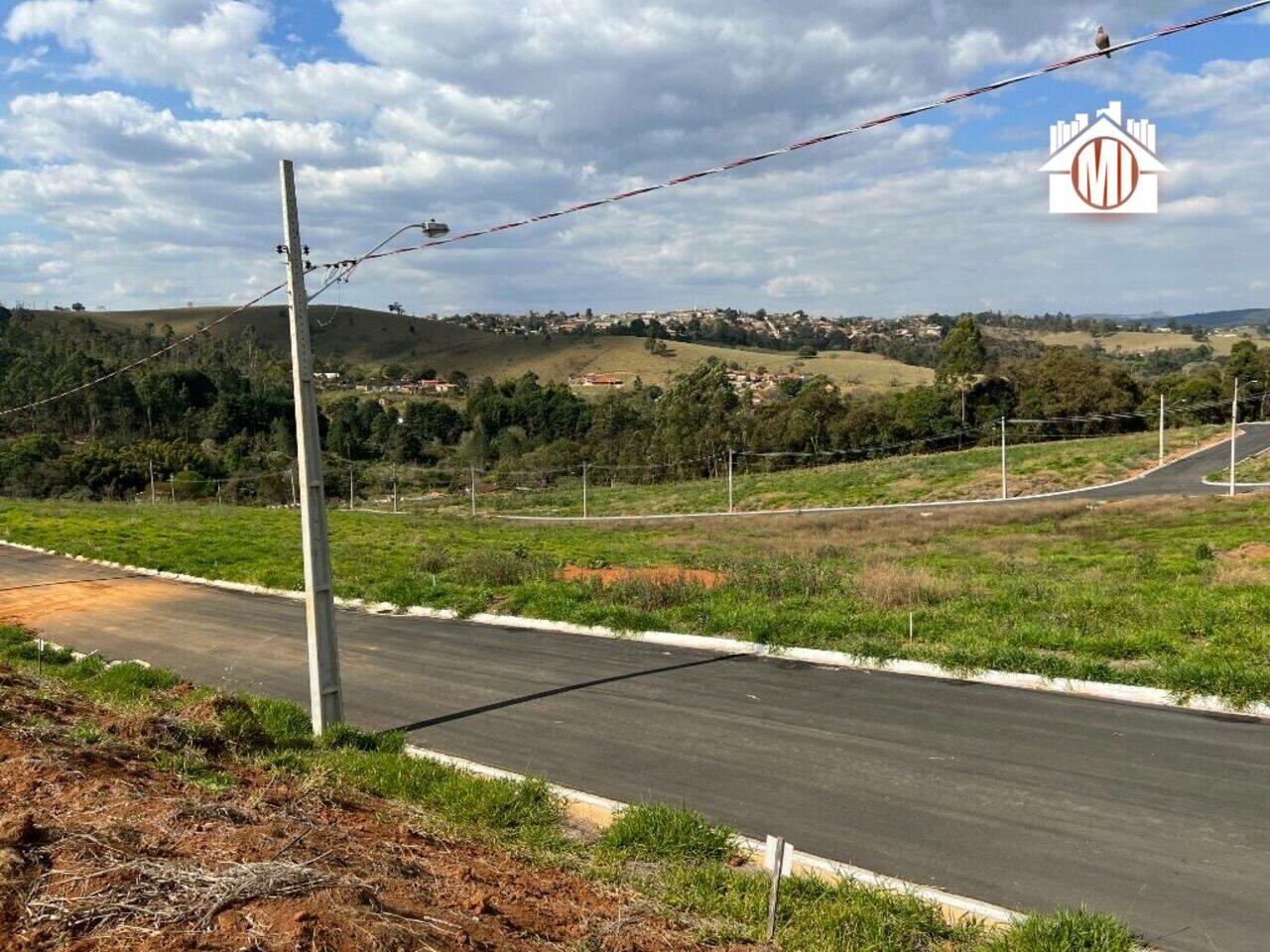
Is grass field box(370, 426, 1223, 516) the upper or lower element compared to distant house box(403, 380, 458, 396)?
lower

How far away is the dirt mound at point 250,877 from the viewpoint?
12.9 feet

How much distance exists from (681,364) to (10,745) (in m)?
143

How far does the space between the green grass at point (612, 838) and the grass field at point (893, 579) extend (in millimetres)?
5258

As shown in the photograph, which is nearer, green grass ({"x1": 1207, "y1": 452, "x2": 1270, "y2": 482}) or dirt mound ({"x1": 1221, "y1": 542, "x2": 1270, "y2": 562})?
dirt mound ({"x1": 1221, "y1": 542, "x2": 1270, "y2": 562})

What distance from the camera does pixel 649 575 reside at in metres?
17.0

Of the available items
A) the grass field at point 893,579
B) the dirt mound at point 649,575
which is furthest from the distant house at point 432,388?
the dirt mound at point 649,575

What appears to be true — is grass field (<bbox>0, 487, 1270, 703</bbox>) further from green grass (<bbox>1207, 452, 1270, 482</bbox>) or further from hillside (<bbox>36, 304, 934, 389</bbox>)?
hillside (<bbox>36, 304, 934, 389</bbox>)

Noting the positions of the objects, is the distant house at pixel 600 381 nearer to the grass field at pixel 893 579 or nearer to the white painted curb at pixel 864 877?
the grass field at pixel 893 579

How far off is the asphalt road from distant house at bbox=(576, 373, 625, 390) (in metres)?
120

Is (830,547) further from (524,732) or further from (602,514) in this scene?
(602,514)

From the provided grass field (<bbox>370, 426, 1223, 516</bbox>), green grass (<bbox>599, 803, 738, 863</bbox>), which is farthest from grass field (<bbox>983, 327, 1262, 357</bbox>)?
green grass (<bbox>599, 803, 738, 863</bbox>)

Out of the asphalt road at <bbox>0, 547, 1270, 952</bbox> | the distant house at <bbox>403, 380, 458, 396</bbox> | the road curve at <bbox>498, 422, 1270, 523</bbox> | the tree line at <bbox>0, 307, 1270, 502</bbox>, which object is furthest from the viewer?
the distant house at <bbox>403, 380, 458, 396</bbox>

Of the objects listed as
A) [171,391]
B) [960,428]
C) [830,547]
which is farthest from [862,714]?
[171,391]

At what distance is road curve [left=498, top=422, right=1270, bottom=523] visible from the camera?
1845 inches
